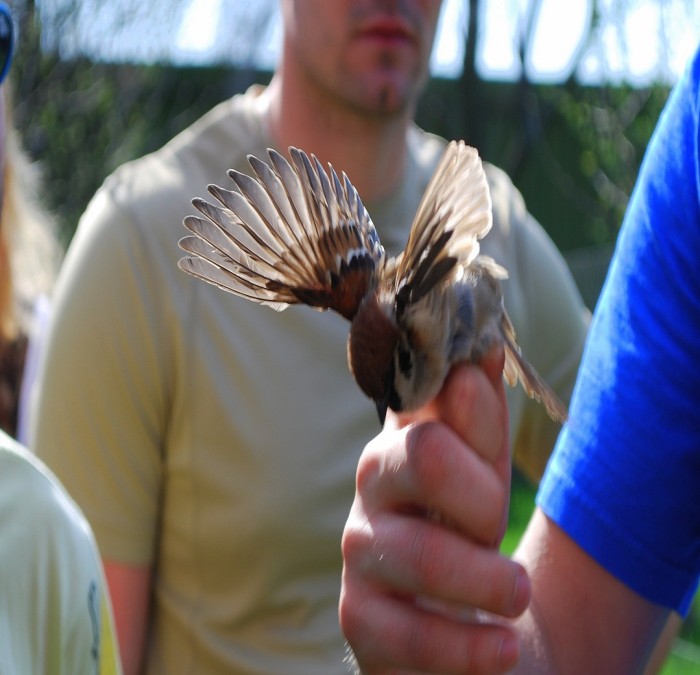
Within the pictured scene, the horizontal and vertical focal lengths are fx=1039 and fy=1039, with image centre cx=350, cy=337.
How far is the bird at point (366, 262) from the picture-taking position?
4.56 ft

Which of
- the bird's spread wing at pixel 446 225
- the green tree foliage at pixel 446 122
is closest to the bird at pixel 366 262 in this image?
the bird's spread wing at pixel 446 225

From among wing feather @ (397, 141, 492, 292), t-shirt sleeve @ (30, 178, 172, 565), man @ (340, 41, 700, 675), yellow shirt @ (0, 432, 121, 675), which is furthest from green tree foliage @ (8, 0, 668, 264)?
yellow shirt @ (0, 432, 121, 675)

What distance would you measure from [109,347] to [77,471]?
34cm

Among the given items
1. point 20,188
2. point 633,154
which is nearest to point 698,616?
point 633,154

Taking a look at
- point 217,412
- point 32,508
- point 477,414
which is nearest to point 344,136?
point 217,412

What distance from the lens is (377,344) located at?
1492 mm

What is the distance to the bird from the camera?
4.56ft

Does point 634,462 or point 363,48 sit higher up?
point 363,48

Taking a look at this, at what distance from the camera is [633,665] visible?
176 cm

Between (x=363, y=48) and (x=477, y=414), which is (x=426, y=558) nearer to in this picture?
(x=477, y=414)

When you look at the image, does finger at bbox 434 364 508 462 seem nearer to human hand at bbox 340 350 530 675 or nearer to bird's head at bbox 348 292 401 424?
human hand at bbox 340 350 530 675

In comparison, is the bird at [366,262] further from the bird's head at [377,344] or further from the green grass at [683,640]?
the green grass at [683,640]

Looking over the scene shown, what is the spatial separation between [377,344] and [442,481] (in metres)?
0.30

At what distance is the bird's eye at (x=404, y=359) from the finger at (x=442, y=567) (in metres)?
0.20
